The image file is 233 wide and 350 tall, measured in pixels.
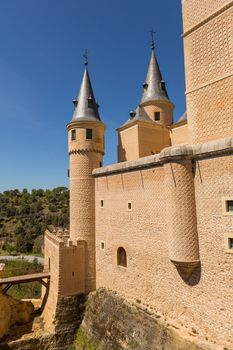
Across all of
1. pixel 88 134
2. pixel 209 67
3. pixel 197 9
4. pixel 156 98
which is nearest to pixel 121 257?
pixel 88 134

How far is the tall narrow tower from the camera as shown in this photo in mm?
14680

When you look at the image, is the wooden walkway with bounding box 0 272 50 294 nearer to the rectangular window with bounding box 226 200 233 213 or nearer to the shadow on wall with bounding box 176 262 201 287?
the shadow on wall with bounding box 176 262 201 287

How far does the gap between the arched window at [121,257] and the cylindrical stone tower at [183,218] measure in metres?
3.84

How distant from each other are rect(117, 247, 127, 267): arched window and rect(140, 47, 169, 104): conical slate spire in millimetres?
9659

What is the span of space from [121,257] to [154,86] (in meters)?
11.2

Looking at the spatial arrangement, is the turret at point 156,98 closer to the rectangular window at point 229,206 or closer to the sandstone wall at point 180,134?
the sandstone wall at point 180,134

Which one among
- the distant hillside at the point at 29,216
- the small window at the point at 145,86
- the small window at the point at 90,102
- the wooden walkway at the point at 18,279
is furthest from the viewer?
the distant hillside at the point at 29,216

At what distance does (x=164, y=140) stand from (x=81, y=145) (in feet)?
17.0

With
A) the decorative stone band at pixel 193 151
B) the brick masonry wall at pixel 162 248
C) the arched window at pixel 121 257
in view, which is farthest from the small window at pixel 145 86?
the arched window at pixel 121 257

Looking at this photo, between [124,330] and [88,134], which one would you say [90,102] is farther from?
[124,330]

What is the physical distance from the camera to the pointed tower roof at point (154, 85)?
1717 centimetres

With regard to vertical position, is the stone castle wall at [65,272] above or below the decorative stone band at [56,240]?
below

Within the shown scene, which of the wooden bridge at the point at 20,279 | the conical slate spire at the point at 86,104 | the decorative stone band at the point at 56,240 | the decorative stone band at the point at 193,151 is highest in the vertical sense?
the conical slate spire at the point at 86,104

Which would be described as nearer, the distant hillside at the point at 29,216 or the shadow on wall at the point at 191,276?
the shadow on wall at the point at 191,276
